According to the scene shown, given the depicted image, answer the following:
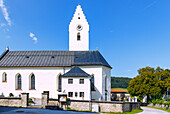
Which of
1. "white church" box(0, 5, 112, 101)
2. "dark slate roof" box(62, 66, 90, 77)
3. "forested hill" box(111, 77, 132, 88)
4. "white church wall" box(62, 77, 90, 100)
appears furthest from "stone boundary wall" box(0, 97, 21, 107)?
"forested hill" box(111, 77, 132, 88)

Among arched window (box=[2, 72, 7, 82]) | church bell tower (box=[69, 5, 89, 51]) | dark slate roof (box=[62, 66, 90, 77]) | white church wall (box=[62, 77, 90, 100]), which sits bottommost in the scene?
white church wall (box=[62, 77, 90, 100])

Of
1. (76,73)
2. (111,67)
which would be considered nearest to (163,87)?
(111,67)

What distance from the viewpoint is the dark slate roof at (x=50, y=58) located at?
1462 inches

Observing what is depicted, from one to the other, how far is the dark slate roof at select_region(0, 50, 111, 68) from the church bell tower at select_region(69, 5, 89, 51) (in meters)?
2.89

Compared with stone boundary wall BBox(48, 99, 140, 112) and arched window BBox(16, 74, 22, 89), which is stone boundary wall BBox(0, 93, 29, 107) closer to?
stone boundary wall BBox(48, 99, 140, 112)

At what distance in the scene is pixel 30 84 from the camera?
123 ft

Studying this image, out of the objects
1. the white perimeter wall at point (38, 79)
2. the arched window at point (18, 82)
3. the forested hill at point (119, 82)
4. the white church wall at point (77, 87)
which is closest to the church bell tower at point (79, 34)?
the white perimeter wall at point (38, 79)

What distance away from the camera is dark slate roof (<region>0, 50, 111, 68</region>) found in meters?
37.1

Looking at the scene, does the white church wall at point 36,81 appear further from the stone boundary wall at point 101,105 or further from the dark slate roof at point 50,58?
the stone boundary wall at point 101,105

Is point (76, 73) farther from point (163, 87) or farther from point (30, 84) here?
point (163, 87)

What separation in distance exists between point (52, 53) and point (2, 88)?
1359cm

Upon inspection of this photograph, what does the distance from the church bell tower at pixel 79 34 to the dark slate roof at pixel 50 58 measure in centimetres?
289

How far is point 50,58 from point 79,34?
32.3ft

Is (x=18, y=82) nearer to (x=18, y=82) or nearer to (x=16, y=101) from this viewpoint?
(x=18, y=82)
